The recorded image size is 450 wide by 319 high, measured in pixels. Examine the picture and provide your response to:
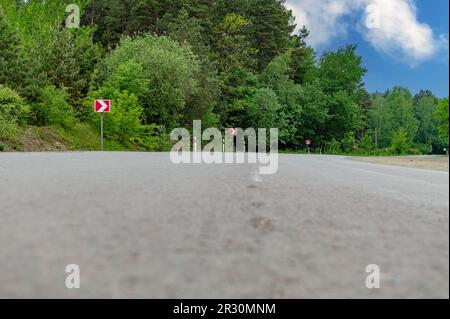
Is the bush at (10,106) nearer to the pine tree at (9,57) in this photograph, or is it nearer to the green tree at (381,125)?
the pine tree at (9,57)

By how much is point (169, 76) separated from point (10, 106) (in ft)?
56.4

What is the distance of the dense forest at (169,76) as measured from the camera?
31.1m

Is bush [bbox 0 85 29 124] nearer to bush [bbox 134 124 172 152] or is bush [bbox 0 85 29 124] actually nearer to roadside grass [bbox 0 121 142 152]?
roadside grass [bbox 0 121 142 152]

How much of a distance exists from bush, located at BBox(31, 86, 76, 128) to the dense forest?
0.22ft

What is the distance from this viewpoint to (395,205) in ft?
13.5

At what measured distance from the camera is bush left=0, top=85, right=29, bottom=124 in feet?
82.0

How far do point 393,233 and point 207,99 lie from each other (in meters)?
47.0

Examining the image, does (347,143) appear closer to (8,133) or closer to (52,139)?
(52,139)

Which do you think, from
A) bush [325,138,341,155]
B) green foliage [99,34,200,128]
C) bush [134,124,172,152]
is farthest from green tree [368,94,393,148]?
bush [134,124,172,152]

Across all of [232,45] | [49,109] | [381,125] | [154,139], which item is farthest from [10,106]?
[381,125]

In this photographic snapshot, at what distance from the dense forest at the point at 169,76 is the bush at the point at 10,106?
0.24 feet

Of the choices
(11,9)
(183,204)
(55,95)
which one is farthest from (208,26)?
(183,204)

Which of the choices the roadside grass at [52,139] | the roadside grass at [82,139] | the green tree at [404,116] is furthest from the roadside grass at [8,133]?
the green tree at [404,116]
